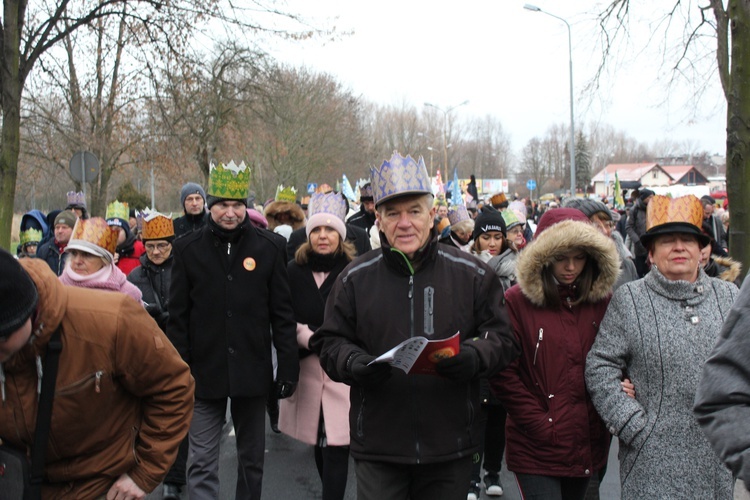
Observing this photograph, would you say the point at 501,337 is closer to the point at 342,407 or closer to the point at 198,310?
the point at 342,407

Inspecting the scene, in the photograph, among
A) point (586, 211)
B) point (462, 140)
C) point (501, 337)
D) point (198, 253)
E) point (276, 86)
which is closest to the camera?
point (501, 337)

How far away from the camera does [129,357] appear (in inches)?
102

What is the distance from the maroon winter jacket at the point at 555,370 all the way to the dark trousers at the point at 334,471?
4.39 ft

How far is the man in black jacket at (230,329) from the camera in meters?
4.55

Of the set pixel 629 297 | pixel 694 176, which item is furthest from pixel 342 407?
pixel 694 176

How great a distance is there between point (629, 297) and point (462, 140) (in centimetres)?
9610

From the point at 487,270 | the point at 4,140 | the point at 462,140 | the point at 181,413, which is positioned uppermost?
the point at 462,140

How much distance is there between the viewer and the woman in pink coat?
462cm

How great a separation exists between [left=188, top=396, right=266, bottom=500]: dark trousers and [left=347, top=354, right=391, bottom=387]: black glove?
1809 mm

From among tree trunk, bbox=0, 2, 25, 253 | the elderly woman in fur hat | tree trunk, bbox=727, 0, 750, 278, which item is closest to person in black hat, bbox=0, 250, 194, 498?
the elderly woman in fur hat

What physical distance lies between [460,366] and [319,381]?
206cm

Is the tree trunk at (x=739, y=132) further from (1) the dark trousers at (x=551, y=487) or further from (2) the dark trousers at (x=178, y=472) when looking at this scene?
(2) the dark trousers at (x=178, y=472)

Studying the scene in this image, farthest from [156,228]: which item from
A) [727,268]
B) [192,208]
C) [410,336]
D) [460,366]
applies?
[727,268]

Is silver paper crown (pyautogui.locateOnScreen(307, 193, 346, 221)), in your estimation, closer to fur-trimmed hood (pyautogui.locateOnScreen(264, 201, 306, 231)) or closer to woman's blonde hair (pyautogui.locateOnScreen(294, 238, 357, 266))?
woman's blonde hair (pyautogui.locateOnScreen(294, 238, 357, 266))
